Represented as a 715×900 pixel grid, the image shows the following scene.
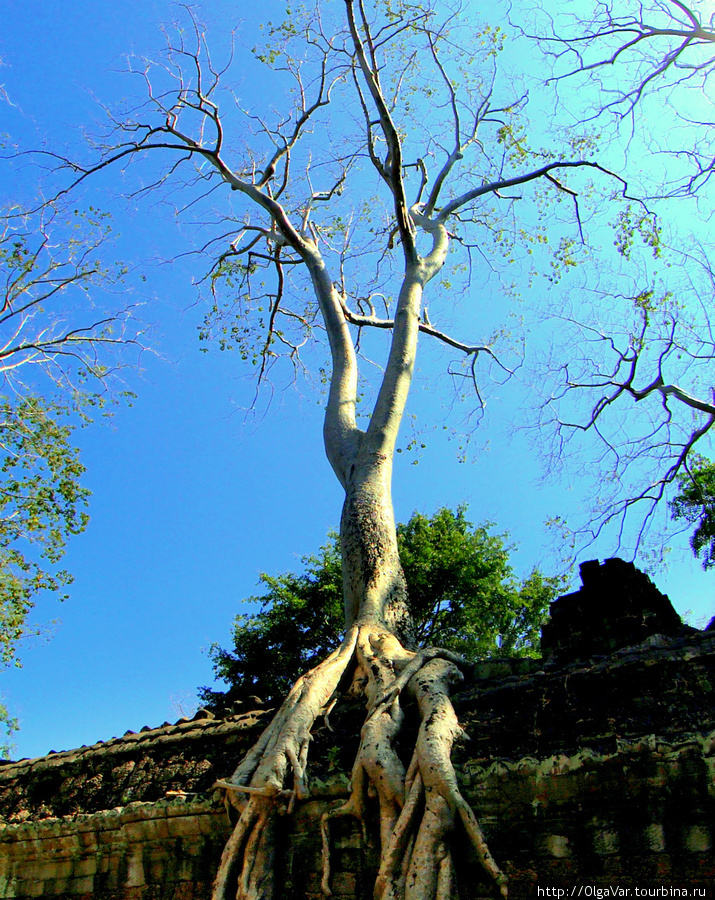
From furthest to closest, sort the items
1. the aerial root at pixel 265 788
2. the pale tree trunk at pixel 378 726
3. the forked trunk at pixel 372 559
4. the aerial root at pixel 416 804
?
the forked trunk at pixel 372 559 < the aerial root at pixel 265 788 < the pale tree trunk at pixel 378 726 < the aerial root at pixel 416 804

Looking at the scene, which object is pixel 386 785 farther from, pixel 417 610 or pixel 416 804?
pixel 417 610

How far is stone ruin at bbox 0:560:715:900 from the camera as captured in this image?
2.83 metres

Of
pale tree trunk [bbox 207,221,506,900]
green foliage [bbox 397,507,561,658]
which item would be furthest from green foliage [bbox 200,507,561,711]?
pale tree trunk [bbox 207,221,506,900]

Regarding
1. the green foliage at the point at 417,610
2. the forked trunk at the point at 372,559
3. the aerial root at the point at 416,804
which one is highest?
the green foliage at the point at 417,610

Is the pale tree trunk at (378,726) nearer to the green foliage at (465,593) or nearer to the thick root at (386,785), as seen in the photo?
the thick root at (386,785)

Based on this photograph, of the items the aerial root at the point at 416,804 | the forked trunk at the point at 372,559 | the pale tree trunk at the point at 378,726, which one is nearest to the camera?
the aerial root at the point at 416,804

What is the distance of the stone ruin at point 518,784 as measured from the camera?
2834 millimetres

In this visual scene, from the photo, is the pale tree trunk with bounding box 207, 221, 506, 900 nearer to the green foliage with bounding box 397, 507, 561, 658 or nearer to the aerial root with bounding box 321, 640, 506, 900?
the aerial root with bounding box 321, 640, 506, 900

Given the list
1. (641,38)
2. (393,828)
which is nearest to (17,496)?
(393,828)

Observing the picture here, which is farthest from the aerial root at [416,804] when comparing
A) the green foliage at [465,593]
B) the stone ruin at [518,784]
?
the green foliage at [465,593]

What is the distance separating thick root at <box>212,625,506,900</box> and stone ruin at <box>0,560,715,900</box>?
0.38 feet

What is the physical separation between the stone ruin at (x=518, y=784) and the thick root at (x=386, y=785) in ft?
0.38

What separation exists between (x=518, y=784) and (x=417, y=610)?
10099 mm

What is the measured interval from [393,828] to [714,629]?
2339mm
